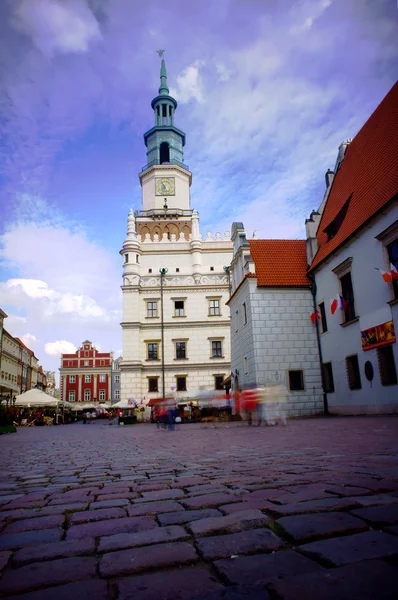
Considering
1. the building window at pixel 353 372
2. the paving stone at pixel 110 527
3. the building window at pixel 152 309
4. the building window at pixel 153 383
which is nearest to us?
the paving stone at pixel 110 527

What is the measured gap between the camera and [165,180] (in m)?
48.6

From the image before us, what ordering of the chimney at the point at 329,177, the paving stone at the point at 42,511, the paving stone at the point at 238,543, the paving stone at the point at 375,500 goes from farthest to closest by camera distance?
the chimney at the point at 329,177
the paving stone at the point at 42,511
the paving stone at the point at 375,500
the paving stone at the point at 238,543

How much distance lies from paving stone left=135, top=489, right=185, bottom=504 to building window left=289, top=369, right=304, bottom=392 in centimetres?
1967

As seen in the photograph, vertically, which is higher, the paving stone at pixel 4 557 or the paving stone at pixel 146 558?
the paving stone at pixel 146 558

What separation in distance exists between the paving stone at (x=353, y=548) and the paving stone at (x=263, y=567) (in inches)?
2.7

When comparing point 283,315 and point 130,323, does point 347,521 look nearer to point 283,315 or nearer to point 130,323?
point 283,315

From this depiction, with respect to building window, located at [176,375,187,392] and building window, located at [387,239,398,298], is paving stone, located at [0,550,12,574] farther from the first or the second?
building window, located at [176,375,187,392]

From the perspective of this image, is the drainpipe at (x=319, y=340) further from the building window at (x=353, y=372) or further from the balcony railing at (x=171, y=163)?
the balcony railing at (x=171, y=163)

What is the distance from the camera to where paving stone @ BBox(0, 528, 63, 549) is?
7.09ft

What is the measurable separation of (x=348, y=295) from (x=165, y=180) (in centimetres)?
3372

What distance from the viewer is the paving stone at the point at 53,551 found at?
191cm

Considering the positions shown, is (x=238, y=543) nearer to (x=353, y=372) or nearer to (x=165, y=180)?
(x=353, y=372)

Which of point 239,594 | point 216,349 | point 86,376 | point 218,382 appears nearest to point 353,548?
point 239,594

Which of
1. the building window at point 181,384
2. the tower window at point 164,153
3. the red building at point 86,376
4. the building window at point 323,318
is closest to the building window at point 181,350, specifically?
the building window at point 181,384
